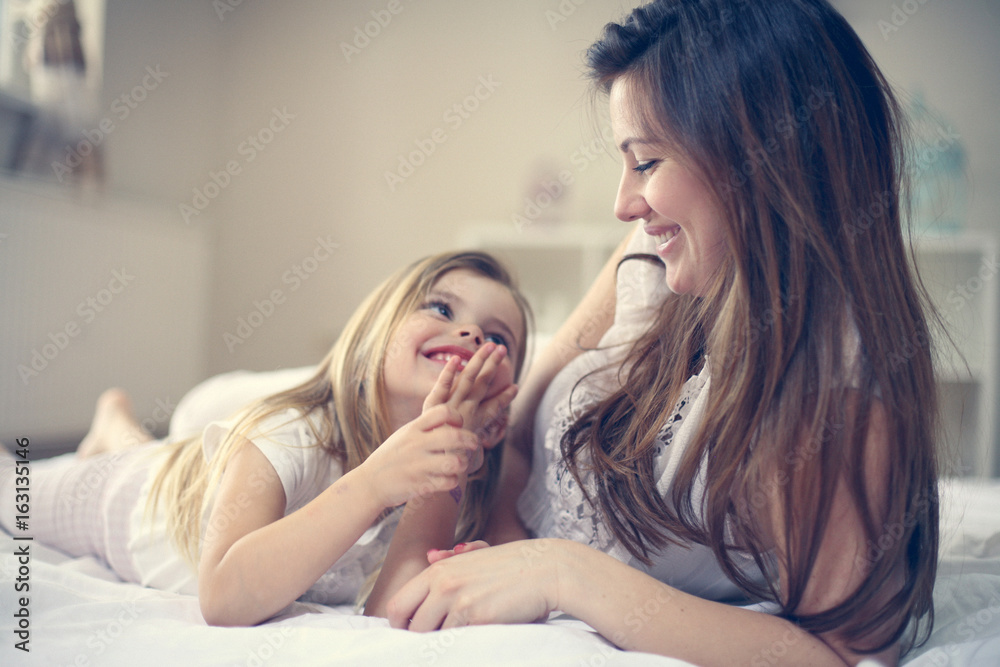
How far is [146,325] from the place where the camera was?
2.58 m

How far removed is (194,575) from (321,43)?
105 inches

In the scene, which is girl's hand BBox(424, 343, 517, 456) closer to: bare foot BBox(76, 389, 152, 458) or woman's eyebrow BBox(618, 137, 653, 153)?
woman's eyebrow BBox(618, 137, 653, 153)

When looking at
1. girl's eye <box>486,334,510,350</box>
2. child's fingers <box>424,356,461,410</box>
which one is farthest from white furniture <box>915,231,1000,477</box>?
child's fingers <box>424,356,461,410</box>

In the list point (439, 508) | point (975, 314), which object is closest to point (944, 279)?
point (975, 314)

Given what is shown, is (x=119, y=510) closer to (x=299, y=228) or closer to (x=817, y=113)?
(x=817, y=113)

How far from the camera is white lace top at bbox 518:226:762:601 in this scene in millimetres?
760

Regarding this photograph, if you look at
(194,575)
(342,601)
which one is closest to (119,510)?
(194,575)

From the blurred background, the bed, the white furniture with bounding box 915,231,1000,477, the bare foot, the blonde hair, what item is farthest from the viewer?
the white furniture with bounding box 915,231,1000,477

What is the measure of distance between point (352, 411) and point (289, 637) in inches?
14.6

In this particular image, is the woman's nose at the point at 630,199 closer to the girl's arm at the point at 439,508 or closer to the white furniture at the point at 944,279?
the girl's arm at the point at 439,508

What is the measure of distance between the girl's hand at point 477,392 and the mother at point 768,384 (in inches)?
6.5

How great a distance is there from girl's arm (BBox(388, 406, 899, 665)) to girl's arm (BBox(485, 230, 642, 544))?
1.25ft

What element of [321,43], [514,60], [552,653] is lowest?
[552,653]

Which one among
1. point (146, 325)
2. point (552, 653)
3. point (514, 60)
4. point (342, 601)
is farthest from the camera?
point (514, 60)
